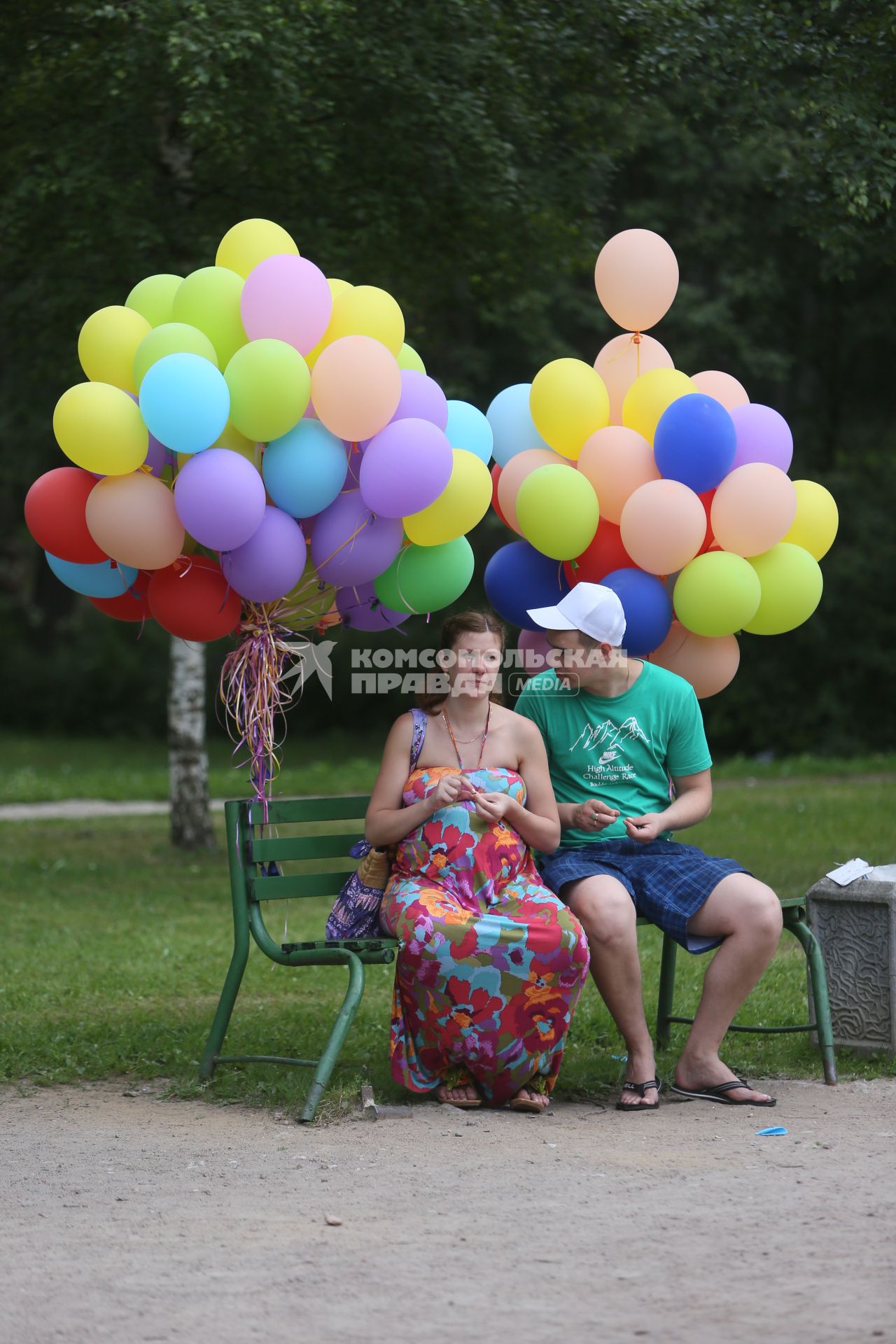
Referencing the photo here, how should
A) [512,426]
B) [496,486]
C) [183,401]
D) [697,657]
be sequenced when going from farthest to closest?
1. [496,486]
2. [512,426]
3. [697,657]
4. [183,401]

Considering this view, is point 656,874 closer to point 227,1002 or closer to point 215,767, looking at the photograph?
point 227,1002

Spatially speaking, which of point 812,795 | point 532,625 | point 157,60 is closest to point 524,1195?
point 532,625

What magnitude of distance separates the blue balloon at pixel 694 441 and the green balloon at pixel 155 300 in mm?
1629

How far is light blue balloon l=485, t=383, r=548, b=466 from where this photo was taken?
5.37 meters

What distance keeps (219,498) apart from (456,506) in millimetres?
785

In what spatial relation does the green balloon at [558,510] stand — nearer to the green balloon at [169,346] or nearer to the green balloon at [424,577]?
the green balloon at [424,577]

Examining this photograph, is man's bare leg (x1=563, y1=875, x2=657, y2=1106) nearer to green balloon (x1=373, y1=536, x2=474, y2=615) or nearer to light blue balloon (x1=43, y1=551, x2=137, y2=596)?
green balloon (x1=373, y1=536, x2=474, y2=615)

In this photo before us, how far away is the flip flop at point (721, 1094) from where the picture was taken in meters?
4.68

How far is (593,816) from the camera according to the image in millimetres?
4848

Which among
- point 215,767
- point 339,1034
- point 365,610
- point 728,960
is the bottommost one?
point 215,767

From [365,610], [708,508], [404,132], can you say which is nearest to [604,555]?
[708,508]

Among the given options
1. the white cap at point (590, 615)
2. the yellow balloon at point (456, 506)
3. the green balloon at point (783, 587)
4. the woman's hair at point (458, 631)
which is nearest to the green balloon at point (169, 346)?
the yellow balloon at point (456, 506)

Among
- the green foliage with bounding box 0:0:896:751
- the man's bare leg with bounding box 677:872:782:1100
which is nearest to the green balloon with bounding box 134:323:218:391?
the man's bare leg with bounding box 677:872:782:1100

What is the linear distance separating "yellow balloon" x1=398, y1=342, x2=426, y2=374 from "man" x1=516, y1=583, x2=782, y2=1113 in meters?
0.88
